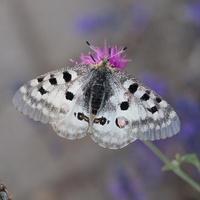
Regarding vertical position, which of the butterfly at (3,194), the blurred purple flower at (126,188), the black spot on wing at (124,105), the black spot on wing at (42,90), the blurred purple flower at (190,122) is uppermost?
the blurred purple flower at (190,122)

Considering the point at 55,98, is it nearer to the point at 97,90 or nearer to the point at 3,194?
the point at 97,90

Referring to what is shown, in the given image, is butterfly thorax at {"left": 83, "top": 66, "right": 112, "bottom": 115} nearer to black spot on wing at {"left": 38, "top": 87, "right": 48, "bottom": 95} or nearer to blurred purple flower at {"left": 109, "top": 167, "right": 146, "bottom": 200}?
black spot on wing at {"left": 38, "top": 87, "right": 48, "bottom": 95}

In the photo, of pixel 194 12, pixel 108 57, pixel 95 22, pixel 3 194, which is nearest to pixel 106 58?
pixel 108 57

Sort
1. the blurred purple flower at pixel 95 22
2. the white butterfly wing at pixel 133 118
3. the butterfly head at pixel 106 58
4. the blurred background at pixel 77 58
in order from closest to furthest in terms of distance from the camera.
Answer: the white butterfly wing at pixel 133 118, the butterfly head at pixel 106 58, the blurred background at pixel 77 58, the blurred purple flower at pixel 95 22

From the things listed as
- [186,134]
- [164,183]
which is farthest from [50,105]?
[164,183]

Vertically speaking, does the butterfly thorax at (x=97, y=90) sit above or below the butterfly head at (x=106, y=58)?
below

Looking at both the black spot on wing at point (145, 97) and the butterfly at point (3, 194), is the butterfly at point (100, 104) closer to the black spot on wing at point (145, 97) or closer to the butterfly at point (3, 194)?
the black spot on wing at point (145, 97)

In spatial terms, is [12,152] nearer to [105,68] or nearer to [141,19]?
[141,19]

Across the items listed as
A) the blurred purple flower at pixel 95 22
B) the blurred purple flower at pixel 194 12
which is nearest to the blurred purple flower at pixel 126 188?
the blurred purple flower at pixel 194 12
